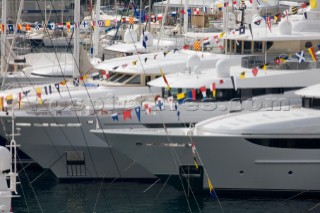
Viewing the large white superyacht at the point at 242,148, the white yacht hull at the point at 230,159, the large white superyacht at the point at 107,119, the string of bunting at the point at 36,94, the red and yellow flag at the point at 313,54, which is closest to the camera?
the large white superyacht at the point at 242,148

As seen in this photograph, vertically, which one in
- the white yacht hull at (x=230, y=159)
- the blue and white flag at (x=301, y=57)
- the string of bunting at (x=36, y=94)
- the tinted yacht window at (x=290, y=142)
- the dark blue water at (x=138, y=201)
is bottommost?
the dark blue water at (x=138, y=201)

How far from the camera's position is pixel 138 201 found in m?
44.7

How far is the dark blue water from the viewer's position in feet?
142

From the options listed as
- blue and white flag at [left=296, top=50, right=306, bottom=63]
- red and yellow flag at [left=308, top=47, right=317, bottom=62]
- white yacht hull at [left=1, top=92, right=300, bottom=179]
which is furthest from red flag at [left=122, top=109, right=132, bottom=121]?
red and yellow flag at [left=308, top=47, right=317, bottom=62]

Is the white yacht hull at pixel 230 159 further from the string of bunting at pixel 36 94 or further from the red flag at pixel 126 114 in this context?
the string of bunting at pixel 36 94

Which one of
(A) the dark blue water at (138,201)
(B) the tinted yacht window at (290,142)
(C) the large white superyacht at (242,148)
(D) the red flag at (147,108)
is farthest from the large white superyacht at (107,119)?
(B) the tinted yacht window at (290,142)

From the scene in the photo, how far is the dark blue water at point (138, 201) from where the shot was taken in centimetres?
4338

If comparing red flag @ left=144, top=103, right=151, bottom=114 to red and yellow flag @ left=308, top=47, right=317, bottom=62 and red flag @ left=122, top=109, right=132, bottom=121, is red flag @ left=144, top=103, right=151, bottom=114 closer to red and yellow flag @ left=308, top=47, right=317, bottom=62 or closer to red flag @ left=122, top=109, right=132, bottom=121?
red flag @ left=122, top=109, right=132, bottom=121

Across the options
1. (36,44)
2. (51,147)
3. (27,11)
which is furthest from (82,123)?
(27,11)

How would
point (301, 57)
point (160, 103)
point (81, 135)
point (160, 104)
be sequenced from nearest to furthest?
point (160, 104) → point (160, 103) → point (301, 57) → point (81, 135)

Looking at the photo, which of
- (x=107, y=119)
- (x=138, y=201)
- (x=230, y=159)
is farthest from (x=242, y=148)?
(x=107, y=119)

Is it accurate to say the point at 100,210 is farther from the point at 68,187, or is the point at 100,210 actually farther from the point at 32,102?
the point at 32,102

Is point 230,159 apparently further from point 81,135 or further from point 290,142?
point 81,135

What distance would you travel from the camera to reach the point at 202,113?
47.6 m
